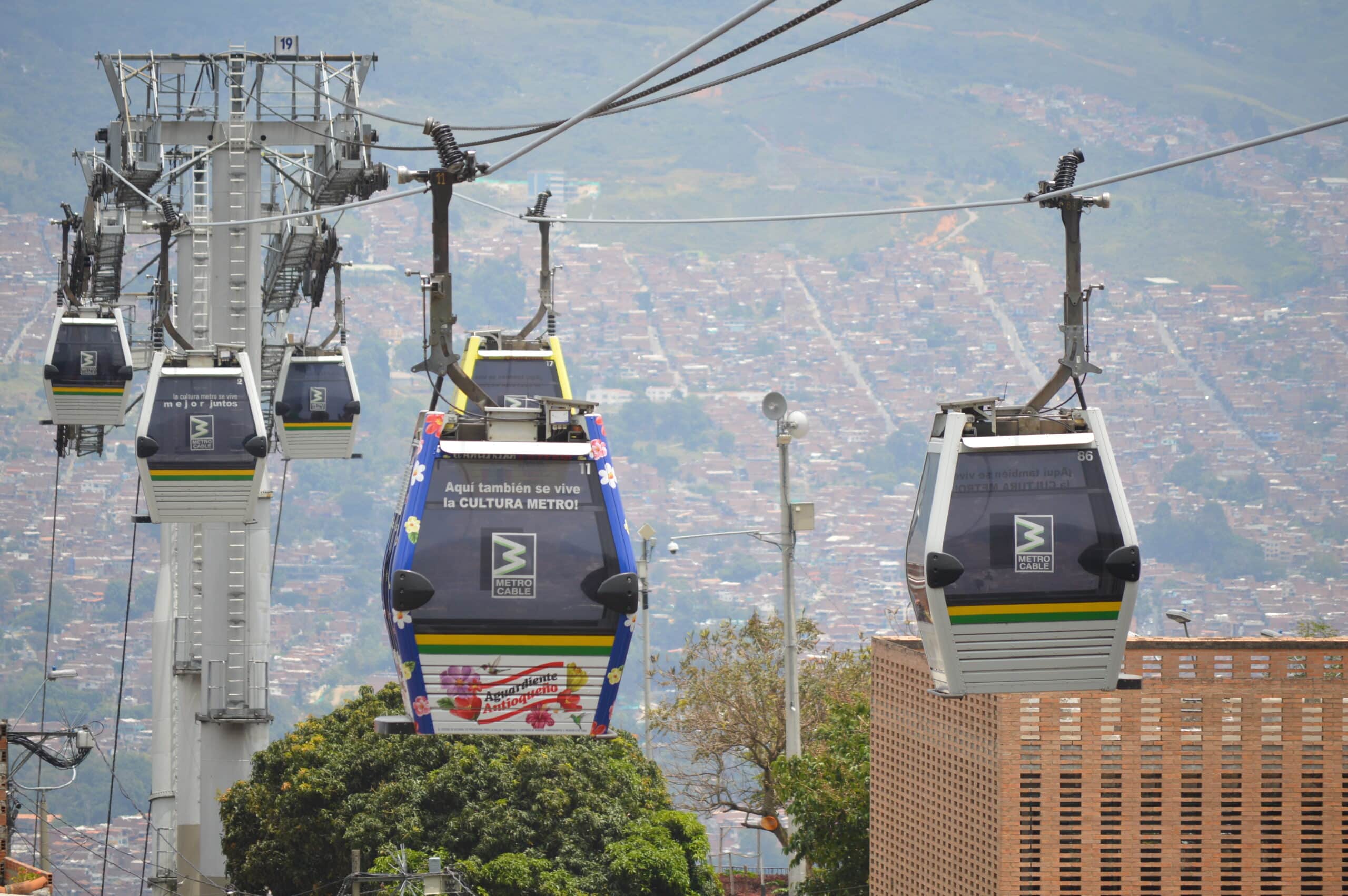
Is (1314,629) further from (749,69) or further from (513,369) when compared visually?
(749,69)

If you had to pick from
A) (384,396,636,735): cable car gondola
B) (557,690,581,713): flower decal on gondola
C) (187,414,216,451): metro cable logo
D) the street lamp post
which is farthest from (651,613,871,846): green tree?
(384,396,636,735): cable car gondola

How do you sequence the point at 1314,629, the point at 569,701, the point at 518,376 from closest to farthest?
the point at 569,701 → the point at 518,376 → the point at 1314,629

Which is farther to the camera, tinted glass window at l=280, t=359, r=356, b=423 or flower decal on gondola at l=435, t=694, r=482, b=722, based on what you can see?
tinted glass window at l=280, t=359, r=356, b=423

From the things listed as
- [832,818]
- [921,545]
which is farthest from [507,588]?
[832,818]

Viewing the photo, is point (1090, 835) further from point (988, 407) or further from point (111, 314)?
point (111, 314)

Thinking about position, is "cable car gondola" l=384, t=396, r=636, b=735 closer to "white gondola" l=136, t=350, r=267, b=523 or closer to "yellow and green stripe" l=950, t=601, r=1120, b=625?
"yellow and green stripe" l=950, t=601, r=1120, b=625

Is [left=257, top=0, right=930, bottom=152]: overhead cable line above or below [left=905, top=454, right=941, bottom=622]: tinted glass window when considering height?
above

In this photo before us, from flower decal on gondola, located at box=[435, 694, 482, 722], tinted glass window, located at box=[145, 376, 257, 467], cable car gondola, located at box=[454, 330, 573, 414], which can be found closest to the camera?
flower decal on gondola, located at box=[435, 694, 482, 722]

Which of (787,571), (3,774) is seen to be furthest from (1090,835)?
(3,774)
